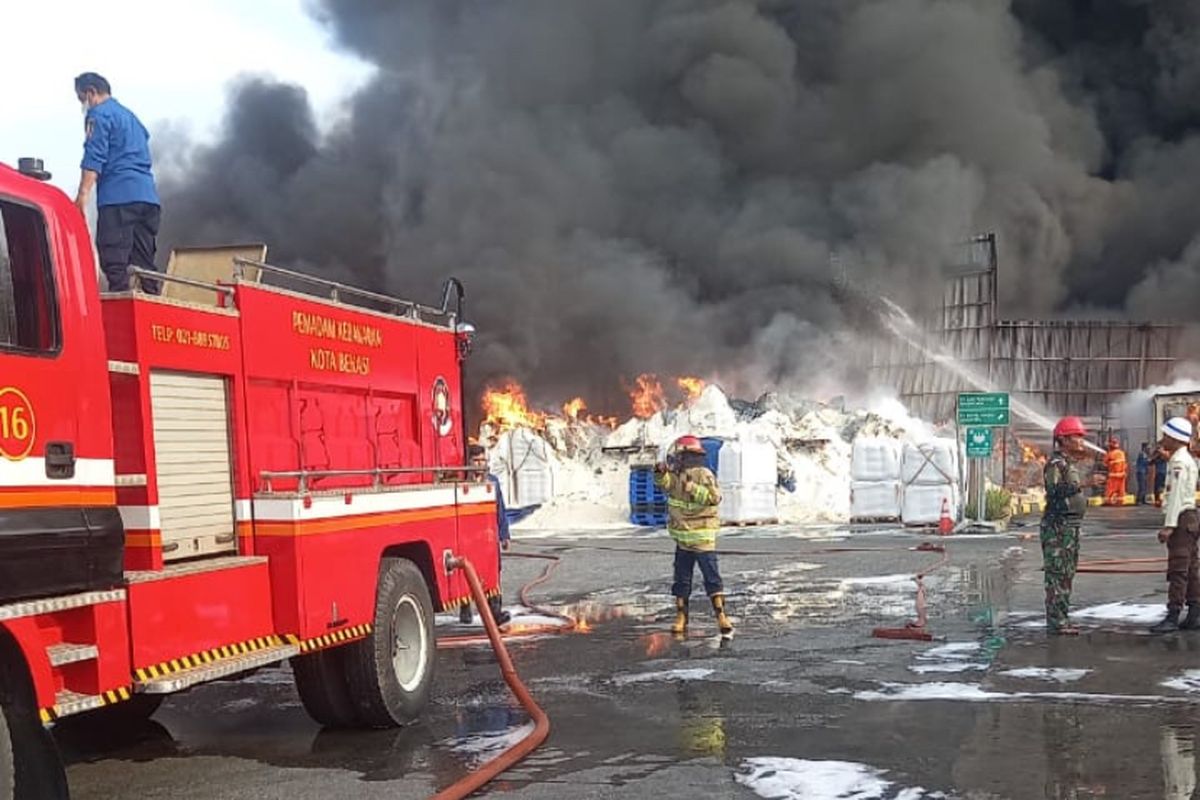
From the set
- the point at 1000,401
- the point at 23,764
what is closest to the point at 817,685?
the point at 23,764

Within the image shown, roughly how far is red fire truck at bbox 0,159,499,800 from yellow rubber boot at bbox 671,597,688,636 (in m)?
2.13

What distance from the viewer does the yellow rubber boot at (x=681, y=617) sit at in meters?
9.78

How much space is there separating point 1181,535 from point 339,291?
6410 millimetres

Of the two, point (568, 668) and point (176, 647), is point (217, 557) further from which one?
point (568, 668)

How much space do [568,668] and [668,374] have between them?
27.2 meters

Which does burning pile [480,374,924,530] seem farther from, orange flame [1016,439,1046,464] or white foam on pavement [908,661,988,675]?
white foam on pavement [908,661,988,675]

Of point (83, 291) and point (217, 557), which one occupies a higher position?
point (83, 291)

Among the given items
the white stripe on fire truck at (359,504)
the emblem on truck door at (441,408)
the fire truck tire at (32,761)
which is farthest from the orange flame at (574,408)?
the fire truck tire at (32,761)

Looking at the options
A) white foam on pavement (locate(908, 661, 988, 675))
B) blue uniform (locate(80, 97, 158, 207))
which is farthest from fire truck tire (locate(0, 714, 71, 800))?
white foam on pavement (locate(908, 661, 988, 675))

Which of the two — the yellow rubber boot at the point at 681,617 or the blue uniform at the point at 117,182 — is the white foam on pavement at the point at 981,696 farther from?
the blue uniform at the point at 117,182

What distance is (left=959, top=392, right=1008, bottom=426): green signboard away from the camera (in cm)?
1920

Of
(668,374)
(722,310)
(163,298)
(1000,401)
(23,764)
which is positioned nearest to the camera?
(23,764)

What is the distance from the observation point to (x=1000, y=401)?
63.0 ft

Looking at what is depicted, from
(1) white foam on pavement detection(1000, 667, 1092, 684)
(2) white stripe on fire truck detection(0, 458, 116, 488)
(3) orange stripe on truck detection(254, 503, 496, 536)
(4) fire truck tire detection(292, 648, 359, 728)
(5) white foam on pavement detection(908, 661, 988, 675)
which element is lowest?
(5) white foam on pavement detection(908, 661, 988, 675)
